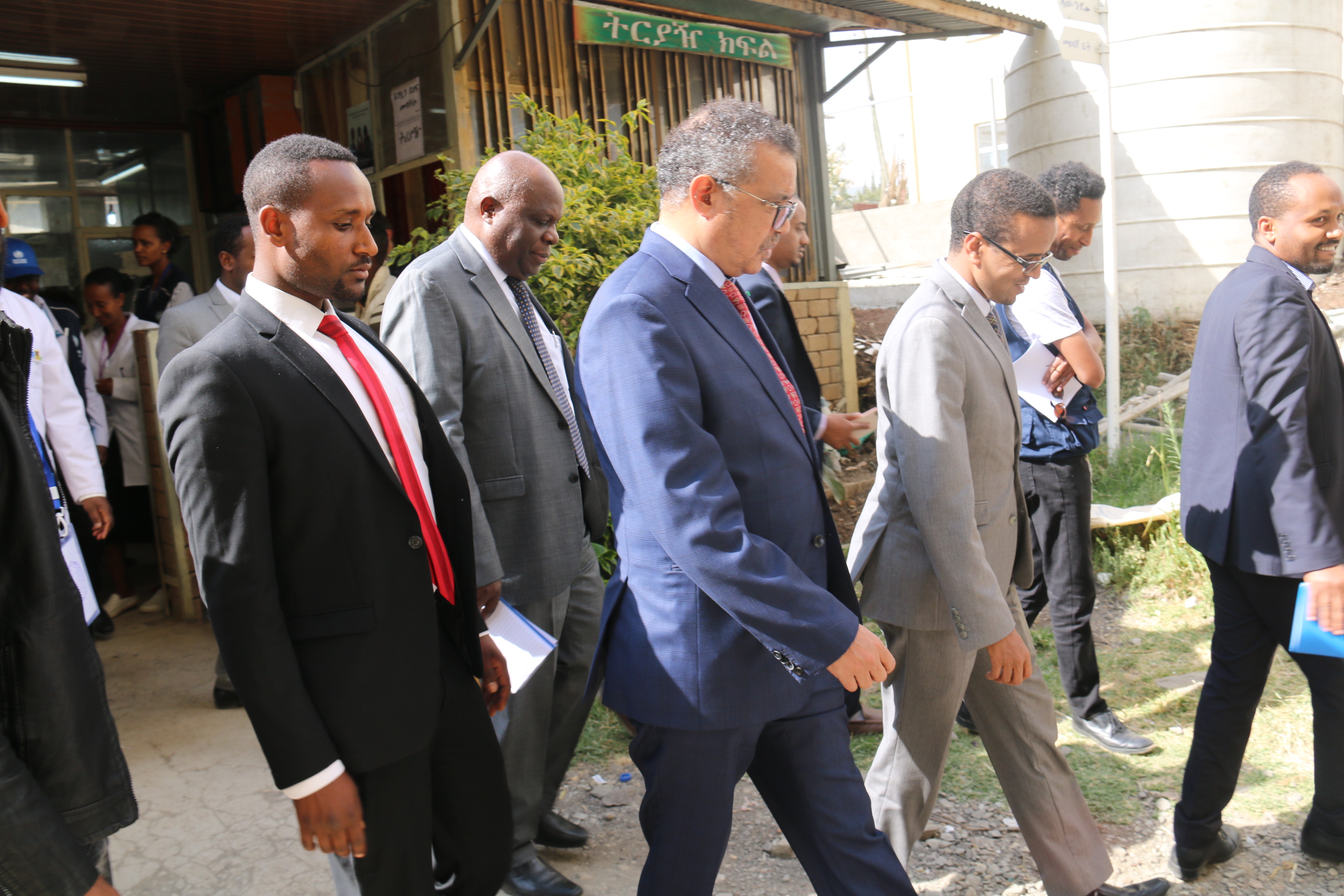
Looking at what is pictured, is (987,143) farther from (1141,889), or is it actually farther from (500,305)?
(1141,889)

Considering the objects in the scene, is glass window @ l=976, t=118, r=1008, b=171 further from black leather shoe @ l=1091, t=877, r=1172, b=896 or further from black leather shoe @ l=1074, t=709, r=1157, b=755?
black leather shoe @ l=1091, t=877, r=1172, b=896

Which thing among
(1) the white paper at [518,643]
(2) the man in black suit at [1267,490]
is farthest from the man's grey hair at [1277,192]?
(1) the white paper at [518,643]

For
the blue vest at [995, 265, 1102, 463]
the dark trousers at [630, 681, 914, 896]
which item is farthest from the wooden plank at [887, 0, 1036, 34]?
the dark trousers at [630, 681, 914, 896]

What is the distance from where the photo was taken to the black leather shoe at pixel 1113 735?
12.8 feet

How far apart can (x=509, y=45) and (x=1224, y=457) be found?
222 inches

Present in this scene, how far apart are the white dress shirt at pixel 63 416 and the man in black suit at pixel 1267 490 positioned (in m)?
3.75

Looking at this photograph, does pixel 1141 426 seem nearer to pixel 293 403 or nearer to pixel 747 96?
pixel 747 96

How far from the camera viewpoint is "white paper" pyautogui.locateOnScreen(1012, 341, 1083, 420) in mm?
3777

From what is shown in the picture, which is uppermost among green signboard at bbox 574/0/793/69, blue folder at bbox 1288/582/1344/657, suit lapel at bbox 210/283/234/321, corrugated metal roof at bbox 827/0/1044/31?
corrugated metal roof at bbox 827/0/1044/31

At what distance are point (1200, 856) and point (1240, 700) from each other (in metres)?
0.49

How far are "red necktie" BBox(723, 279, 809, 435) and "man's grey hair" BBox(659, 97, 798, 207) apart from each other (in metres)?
0.23

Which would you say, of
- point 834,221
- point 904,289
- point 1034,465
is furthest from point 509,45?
point 834,221

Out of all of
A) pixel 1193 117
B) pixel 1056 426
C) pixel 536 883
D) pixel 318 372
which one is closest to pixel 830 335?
pixel 1056 426

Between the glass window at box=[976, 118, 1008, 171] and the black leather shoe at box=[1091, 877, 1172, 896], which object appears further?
the glass window at box=[976, 118, 1008, 171]
